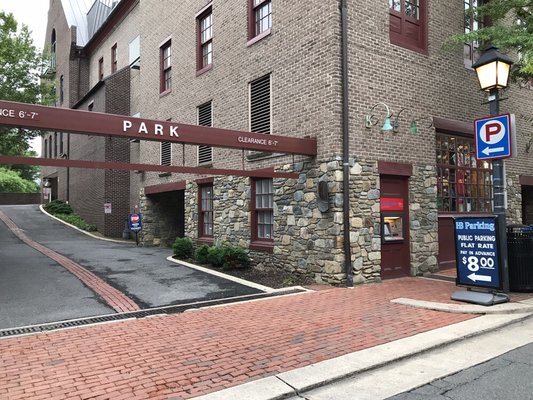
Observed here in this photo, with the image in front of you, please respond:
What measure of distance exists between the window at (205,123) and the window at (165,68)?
10.0 feet

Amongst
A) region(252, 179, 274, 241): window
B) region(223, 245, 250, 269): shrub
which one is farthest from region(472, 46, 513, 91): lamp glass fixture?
region(223, 245, 250, 269): shrub

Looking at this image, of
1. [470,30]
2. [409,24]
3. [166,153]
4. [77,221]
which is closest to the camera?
[409,24]

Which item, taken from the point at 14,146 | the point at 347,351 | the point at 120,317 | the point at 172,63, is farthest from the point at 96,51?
A: the point at 347,351

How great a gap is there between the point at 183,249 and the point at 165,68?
24.7 ft

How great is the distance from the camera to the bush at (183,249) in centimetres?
1309

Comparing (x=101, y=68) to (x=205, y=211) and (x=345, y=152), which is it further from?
(x=345, y=152)

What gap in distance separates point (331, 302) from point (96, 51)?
1002 inches

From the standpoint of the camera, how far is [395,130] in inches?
389

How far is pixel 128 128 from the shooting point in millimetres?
7203

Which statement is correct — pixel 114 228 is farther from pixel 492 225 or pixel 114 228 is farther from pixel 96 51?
pixel 492 225

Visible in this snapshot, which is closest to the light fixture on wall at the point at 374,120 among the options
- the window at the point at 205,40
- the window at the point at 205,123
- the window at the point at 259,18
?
the window at the point at 259,18

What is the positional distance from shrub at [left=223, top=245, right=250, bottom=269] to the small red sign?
3680mm

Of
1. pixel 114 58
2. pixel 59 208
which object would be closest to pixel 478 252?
pixel 114 58

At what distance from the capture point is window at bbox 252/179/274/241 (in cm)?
1105
